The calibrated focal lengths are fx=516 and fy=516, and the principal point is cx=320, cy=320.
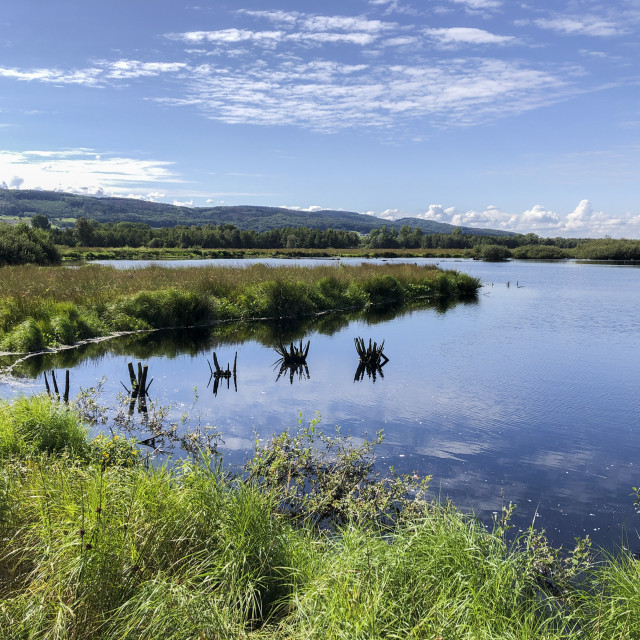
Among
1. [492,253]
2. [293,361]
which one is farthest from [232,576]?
[492,253]

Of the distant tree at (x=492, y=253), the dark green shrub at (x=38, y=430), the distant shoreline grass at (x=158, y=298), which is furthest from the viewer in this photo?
the distant tree at (x=492, y=253)

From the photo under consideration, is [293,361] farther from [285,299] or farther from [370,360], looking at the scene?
[285,299]

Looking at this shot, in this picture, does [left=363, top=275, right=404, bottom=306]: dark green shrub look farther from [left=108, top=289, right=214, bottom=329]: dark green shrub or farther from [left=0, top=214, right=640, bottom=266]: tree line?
[left=0, top=214, right=640, bottom=266]: tree line

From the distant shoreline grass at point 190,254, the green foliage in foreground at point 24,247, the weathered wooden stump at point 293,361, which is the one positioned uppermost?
the green foliage in foreground at point 24,247

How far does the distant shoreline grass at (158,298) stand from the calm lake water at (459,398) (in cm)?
193

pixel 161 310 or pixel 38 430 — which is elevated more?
pixel 38 430

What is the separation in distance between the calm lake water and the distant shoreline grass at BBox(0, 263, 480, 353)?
193cm

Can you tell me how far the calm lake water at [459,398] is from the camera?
10008 mm

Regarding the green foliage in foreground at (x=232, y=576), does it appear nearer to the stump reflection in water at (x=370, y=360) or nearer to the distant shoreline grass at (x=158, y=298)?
the stump reflection in water at (x=370, y=360)

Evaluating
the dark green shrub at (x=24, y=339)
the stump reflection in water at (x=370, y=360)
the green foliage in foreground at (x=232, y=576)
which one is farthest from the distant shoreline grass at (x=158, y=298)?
the green foliage in foreground at (x=232, y=576)

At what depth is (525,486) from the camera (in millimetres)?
10047

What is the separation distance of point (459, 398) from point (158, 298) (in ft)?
60.9

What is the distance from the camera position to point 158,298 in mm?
28453

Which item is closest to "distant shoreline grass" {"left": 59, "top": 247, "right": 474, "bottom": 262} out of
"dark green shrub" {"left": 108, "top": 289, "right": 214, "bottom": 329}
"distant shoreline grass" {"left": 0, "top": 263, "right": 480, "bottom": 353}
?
"distant shoreline grass" {"left": 0, "top": 263, "right": 480, "bottom": 353}
